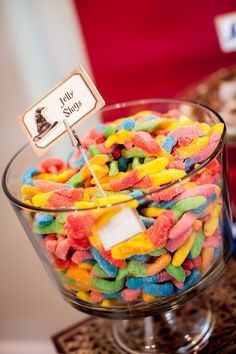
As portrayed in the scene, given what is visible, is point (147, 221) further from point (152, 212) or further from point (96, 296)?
point (96, 296)

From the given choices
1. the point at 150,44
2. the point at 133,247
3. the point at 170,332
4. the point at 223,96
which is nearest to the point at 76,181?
the point at 133,247

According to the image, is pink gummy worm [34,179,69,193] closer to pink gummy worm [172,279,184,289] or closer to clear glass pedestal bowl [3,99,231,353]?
clear glass pedestal bowl [3,99,231,353]

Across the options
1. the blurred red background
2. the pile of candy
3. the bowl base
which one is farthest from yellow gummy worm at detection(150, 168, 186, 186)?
the blurred red background

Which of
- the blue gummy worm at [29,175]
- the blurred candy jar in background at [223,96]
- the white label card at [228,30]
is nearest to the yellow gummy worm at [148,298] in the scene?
the blue gummy worm at [29,175]

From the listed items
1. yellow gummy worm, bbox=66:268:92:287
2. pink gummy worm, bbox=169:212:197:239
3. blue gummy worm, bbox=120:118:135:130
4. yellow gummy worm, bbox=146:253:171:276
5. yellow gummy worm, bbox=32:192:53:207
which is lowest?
yellow gummy worm, bbox=66:268:92:287

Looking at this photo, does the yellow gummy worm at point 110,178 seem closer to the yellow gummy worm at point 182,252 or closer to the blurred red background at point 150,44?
the yellow gummy worm at point 182,252
